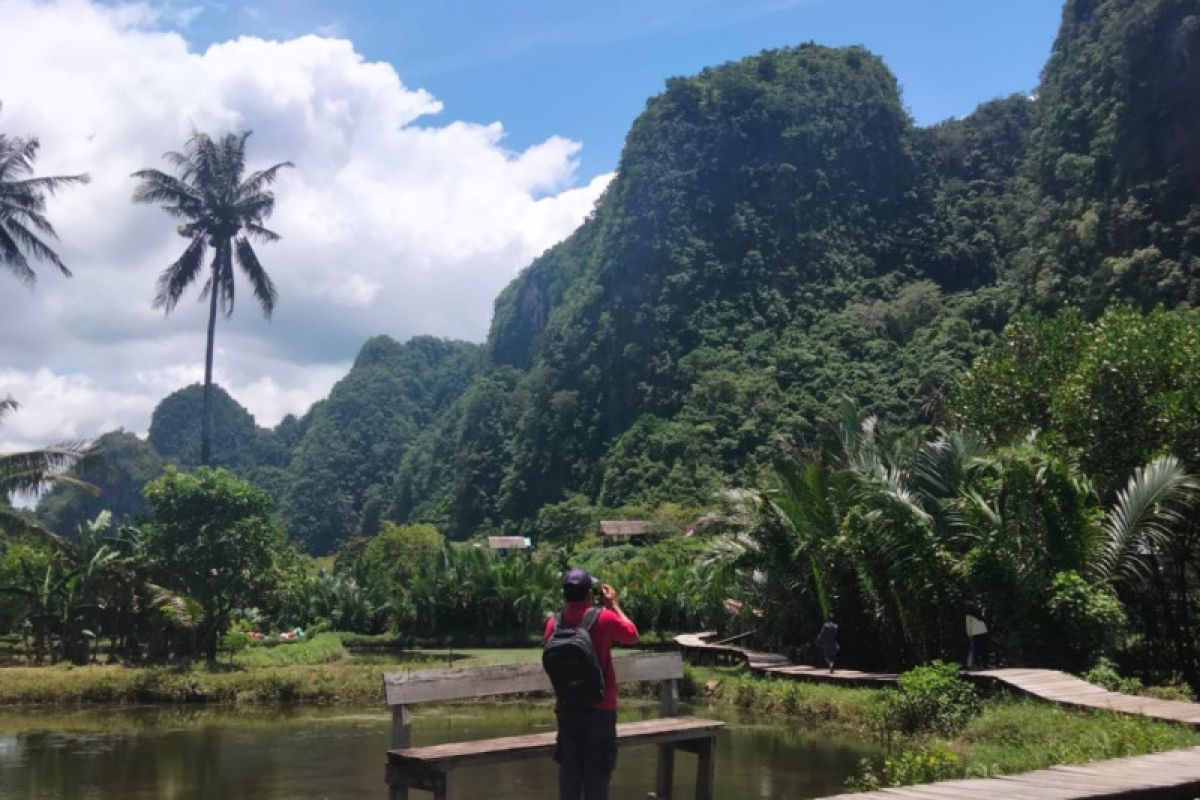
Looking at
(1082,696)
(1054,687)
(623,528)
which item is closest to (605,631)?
(1082,696)

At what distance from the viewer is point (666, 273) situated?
80.4 m

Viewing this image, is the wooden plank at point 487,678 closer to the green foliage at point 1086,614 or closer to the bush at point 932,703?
the bush at point 932,703

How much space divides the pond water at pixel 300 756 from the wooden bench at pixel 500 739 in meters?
1.63

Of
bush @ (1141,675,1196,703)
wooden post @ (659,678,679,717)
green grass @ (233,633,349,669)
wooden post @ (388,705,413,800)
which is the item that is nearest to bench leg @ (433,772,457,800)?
wooden post @ (388,705,413,800)

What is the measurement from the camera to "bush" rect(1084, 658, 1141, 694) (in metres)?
11.3

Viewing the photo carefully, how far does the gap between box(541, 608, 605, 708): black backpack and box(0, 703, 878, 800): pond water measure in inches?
177

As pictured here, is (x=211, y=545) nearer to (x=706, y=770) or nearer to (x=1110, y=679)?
(x=706, y=770)

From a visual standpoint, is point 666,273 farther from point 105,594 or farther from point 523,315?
point 105,594

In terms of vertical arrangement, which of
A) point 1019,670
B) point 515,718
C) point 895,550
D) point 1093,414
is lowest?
point 515,718

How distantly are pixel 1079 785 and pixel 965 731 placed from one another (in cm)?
608

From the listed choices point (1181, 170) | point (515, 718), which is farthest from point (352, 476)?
point (515, 718)

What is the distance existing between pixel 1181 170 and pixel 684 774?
47032mm

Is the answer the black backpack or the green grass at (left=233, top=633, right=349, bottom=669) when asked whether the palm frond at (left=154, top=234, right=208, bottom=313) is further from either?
the black backpack

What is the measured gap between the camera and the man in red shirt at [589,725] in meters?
5.70
